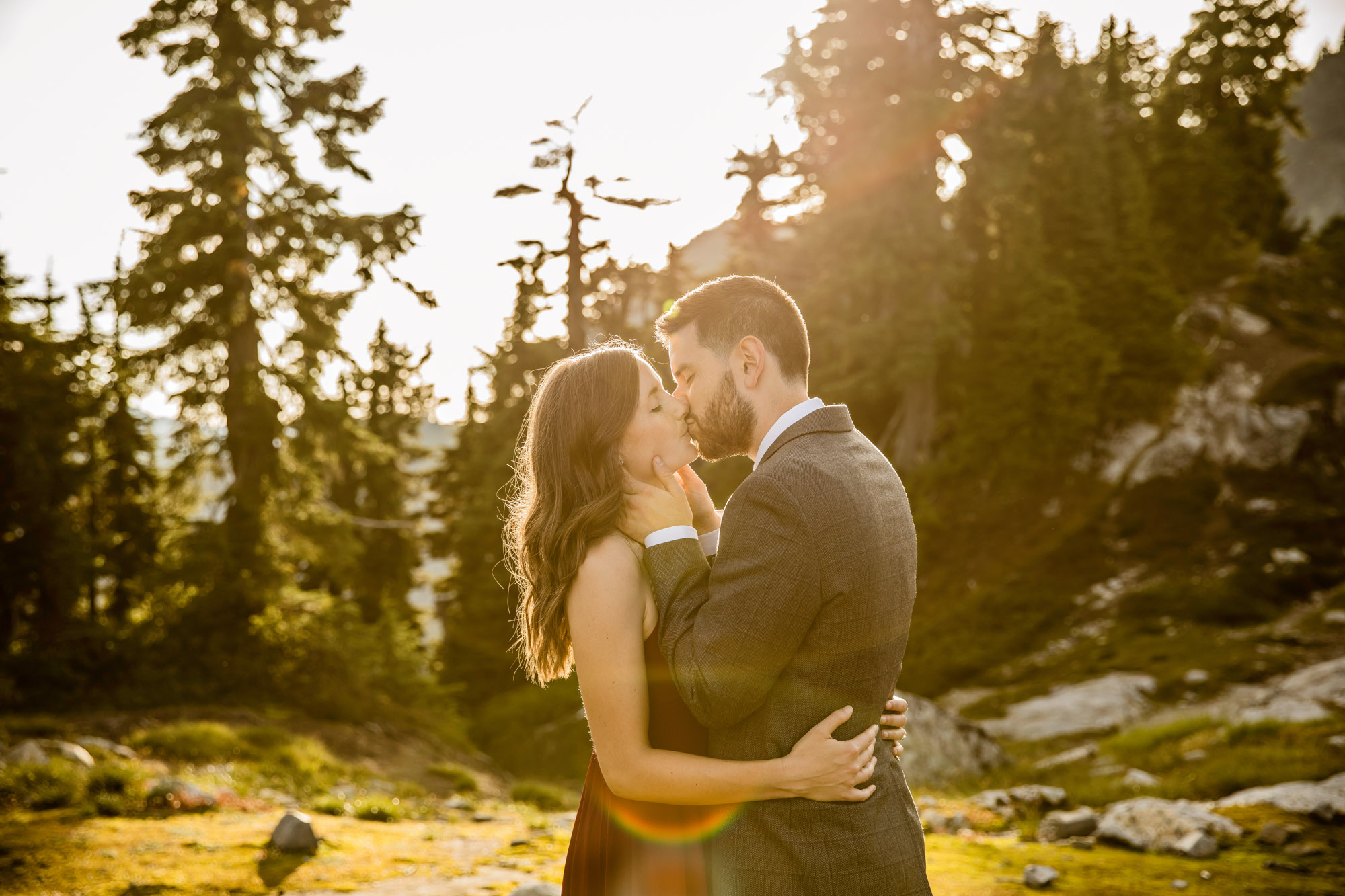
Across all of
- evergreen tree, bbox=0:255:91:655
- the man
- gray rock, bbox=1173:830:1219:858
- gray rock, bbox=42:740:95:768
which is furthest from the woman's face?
evergreen tree, bbox=0:255:91:655

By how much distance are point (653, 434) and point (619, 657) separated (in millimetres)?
870

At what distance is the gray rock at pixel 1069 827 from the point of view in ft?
24.2

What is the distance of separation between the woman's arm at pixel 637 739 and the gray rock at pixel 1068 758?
12.8 metres

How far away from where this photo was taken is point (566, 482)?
3.16m

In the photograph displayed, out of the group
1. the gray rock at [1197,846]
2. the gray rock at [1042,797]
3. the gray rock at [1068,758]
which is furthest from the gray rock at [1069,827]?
the gray rock at [1068,758]

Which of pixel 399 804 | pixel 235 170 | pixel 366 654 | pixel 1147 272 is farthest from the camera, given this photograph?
pixel 1147 272

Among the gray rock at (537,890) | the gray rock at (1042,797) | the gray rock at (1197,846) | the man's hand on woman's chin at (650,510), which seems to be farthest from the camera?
the gray rock at (1042,797)

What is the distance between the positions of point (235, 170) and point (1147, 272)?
29631 millimetres

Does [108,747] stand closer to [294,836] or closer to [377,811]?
[377,811]

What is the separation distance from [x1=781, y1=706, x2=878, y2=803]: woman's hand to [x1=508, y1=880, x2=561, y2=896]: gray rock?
3.22 meters

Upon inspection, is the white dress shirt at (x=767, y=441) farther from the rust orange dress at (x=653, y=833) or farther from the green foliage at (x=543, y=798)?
the green foliage at (x=543, y=798)

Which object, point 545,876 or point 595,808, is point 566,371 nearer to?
point 595,808

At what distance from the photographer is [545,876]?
638 cm

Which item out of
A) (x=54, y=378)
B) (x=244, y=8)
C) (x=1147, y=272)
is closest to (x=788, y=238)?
(x=1147, y=272)
